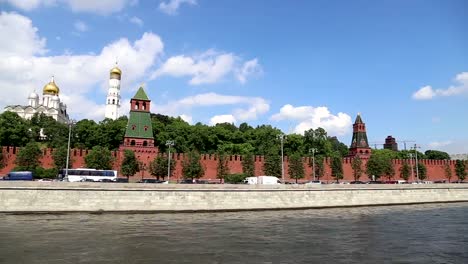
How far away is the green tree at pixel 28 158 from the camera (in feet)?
145

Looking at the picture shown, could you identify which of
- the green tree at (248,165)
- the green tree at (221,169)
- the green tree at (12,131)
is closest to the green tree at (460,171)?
the green tree at (248,165)

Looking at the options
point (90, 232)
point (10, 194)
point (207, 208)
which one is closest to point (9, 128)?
point (10, 194)

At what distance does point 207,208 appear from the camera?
31.8 meters

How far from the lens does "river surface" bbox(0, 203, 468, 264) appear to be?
48.1 ft

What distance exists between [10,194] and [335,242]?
22.0m

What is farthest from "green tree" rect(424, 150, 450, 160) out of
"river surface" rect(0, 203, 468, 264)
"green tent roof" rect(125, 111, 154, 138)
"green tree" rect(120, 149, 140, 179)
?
"river surface" rect(0, 203, 468, 264)

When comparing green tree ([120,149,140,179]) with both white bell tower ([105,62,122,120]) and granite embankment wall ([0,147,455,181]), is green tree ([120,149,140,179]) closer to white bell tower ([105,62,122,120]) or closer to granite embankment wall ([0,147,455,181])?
granite embankment wall ([0,147,455,181])

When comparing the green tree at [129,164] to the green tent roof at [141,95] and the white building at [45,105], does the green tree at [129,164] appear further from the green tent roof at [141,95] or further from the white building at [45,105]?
the white building at [45,105]

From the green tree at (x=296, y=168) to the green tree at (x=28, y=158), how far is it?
3189 centimetres

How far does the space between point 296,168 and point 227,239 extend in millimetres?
36477

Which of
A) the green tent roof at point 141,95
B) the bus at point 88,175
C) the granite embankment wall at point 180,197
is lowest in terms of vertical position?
the granite embankment wall at point 180,197

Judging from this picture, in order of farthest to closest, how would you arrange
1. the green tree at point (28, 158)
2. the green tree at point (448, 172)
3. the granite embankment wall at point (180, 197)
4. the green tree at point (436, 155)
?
the green tree at point (436, 155), the green tree at point (448, 172), the green tree at point (28, 158), the granite embankment wall at point (180, 197)

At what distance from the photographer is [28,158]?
4466 centimetres

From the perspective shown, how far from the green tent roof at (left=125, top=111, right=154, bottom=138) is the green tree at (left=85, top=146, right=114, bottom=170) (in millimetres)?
6158
